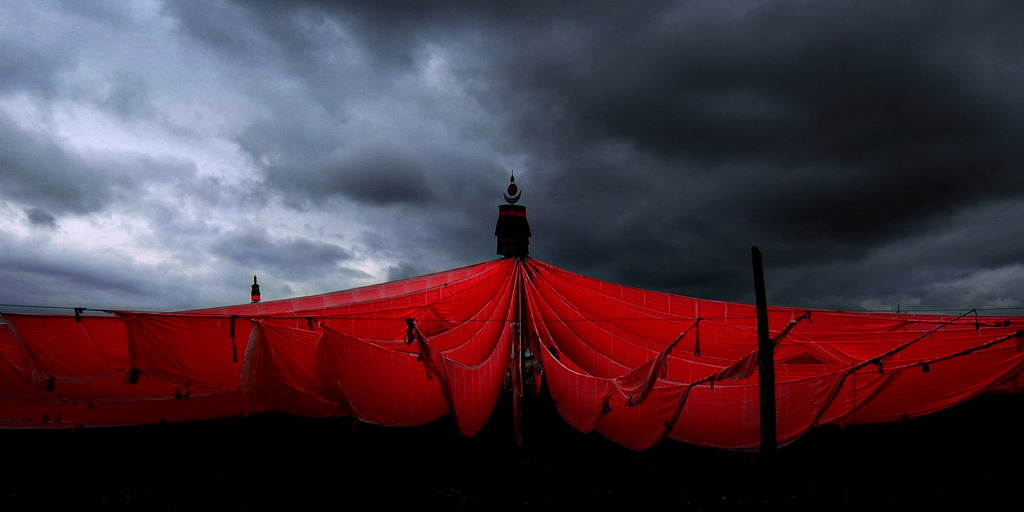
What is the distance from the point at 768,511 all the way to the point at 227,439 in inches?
374

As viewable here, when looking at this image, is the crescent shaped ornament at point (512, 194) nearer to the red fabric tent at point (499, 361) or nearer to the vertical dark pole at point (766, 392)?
the red fabric tent at point (499, 361)

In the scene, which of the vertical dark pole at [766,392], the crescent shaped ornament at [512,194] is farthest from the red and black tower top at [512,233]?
the vertical dark pole at [766,392]

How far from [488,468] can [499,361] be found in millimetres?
2003

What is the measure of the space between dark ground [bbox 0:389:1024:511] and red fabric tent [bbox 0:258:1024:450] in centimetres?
100

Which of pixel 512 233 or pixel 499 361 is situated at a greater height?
pixel 512 233

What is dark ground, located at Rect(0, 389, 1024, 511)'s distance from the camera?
29.4 ft

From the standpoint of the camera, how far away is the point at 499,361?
895 cm

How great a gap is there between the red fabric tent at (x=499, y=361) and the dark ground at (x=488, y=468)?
1.00 metres

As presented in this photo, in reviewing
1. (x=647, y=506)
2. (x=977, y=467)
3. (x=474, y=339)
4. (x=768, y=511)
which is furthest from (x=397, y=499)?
(x=977, y=467)

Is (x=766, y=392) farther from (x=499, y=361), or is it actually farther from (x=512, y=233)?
(x=512, y=233)

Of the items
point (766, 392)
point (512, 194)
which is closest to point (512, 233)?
point (512, 194)

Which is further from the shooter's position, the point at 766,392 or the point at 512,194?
the point at 512,194

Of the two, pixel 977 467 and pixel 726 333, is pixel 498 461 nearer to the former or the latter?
pixel 726 333

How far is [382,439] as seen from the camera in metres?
10.3
